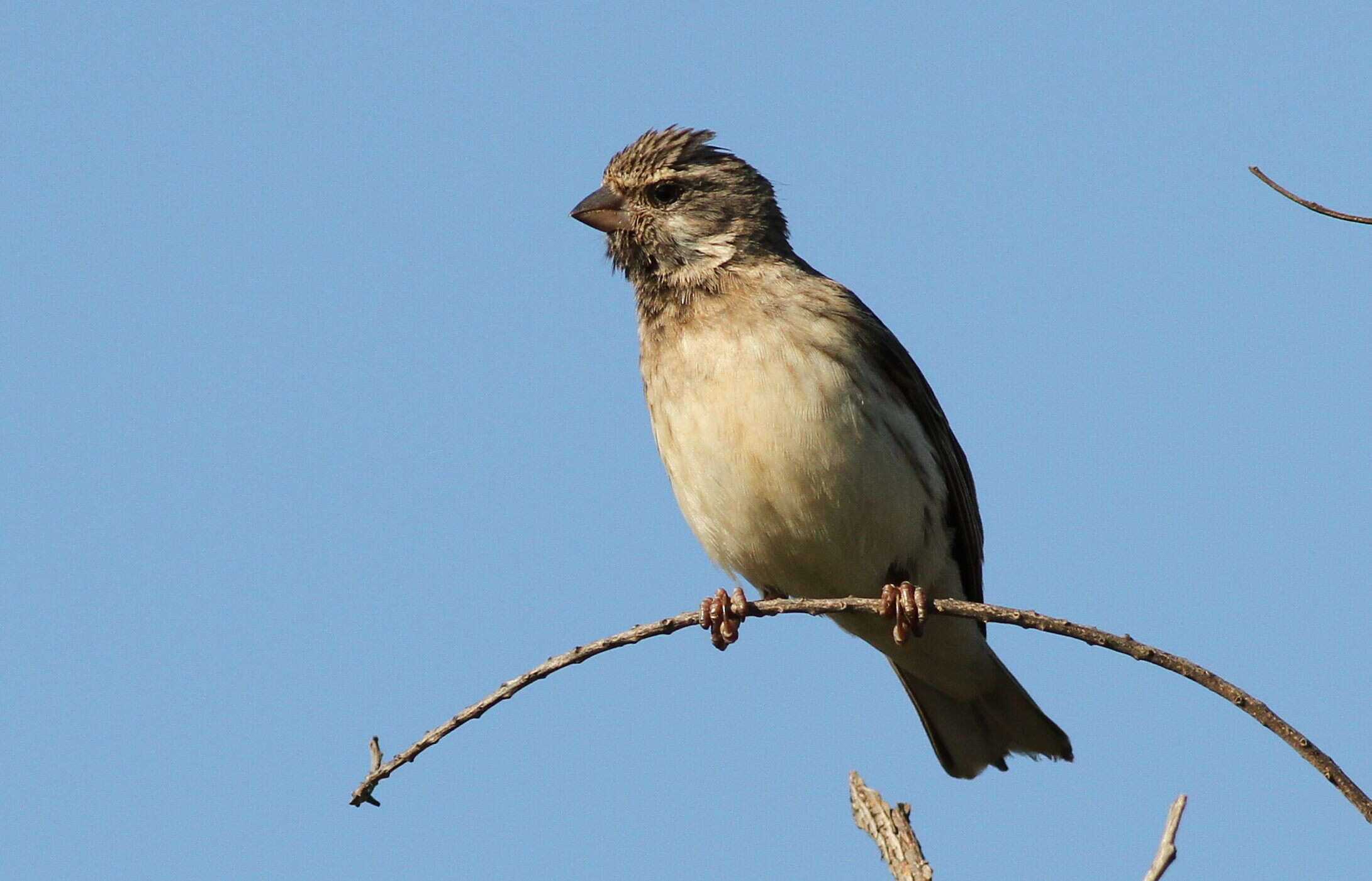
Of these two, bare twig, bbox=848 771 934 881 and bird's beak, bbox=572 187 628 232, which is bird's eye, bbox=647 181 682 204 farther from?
bare twig, bbox=848 771 934 881

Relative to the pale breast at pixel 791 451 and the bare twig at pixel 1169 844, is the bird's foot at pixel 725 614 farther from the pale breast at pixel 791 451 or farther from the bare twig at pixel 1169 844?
the bare twig at pixel 1169 844

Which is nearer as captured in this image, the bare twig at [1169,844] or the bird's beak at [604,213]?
the bare twig at [1169,844]

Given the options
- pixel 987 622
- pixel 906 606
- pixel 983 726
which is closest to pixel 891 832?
pixel 987 622

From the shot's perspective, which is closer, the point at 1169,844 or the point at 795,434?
the point at 1169,844

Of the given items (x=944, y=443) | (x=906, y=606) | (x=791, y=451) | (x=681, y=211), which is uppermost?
(x=681, y=211)

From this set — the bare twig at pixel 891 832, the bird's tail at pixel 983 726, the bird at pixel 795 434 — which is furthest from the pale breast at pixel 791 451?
the bare twig at pixel 891 832

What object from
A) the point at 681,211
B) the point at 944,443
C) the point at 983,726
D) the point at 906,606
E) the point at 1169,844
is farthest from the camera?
the point at 983,726

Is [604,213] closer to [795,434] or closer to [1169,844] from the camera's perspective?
[795,434]
